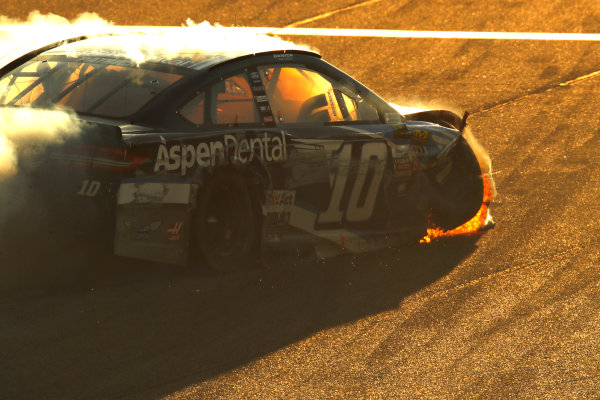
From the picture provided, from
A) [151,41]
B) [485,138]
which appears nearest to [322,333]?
[151,41]

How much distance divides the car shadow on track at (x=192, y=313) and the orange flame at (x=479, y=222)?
2.36 ft

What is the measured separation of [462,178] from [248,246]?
2.27m

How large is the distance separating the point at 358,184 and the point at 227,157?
1262 millimetres

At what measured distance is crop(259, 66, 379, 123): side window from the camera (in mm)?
7574

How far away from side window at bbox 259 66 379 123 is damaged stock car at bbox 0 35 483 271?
1 centimetres

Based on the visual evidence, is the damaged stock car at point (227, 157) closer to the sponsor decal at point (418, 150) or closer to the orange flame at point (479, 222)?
the sponsor decal at point (418, 150)

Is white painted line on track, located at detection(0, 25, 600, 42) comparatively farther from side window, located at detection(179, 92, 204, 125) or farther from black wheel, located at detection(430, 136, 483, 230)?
side window, located at detection(179, 92, 204, 125)

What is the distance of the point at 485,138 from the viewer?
11867 millimetres

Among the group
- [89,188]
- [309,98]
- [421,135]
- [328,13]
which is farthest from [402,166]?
[328,13]

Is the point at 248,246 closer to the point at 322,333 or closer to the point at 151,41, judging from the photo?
the point at 322,333

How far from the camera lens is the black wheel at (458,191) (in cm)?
868

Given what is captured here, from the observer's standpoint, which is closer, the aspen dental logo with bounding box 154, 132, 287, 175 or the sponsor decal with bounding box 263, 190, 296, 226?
the aspen dental logo with bounding box 154, 132, 287, 175

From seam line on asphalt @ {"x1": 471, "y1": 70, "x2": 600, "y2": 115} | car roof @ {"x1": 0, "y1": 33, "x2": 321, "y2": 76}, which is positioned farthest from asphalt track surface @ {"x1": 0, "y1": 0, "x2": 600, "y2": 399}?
seam line on asphalt @ {"x1": 471, "y1": 70, "x2": 600, "y2": 115}

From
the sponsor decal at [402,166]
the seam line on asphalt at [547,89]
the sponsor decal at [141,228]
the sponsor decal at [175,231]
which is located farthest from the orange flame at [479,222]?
the seam line on asphalt at [547,89]
